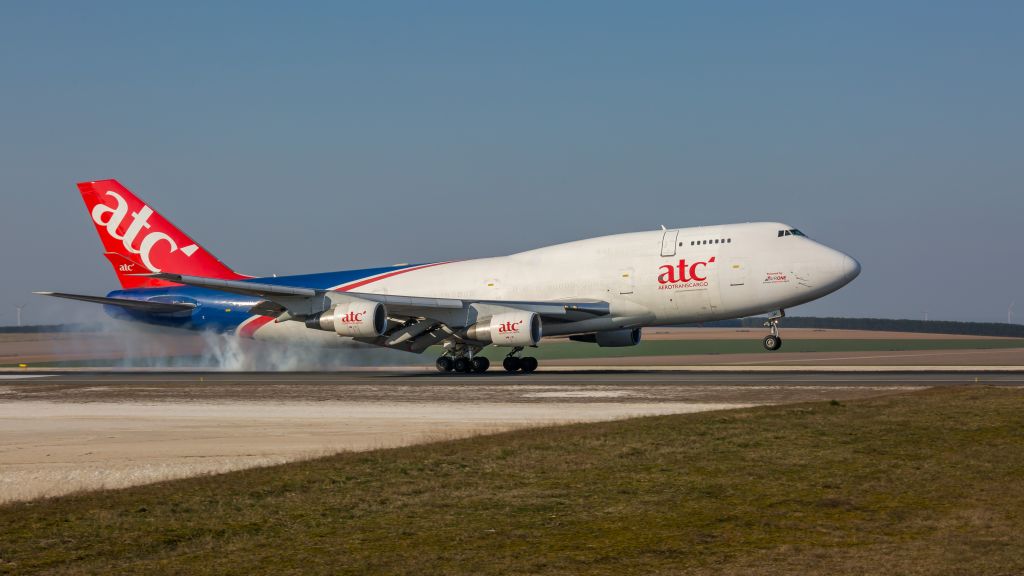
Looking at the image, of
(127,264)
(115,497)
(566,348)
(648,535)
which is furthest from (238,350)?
(648,535)

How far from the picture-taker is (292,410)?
26234mm

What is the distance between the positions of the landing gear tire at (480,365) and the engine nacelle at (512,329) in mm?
2881

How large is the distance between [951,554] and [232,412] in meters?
20.1

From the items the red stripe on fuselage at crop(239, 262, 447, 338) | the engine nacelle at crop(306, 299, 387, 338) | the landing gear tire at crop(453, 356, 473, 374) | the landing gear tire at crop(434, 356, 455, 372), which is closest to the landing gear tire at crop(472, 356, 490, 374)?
the landing gear tire at crop(453, 356, 473, 374)

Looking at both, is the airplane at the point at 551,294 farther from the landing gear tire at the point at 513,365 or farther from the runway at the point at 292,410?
the runway at the point at 292,410

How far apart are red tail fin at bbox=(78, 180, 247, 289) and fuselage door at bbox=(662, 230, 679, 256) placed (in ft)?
78.8

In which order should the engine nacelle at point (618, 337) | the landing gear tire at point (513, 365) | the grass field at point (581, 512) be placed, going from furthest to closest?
the engine nacelle at point (618, 337)
the landing gear tire at point (513, 365)
the grass field at point (581, 512)

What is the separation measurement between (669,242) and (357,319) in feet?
42.5

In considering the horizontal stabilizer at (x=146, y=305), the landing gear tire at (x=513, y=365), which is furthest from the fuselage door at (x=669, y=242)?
the horizontal stabilizer at (x=146, y=305)

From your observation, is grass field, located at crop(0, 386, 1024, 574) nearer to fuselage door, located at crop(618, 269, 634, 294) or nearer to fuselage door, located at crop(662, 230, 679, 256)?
fuselage door, located at crop(662, 230, 679, 256)

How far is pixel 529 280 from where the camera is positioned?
4638 centimetres

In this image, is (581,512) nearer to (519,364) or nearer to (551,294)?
(551,294)

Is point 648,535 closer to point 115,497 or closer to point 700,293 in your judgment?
point 115,497

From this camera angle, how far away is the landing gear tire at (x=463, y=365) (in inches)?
1795
